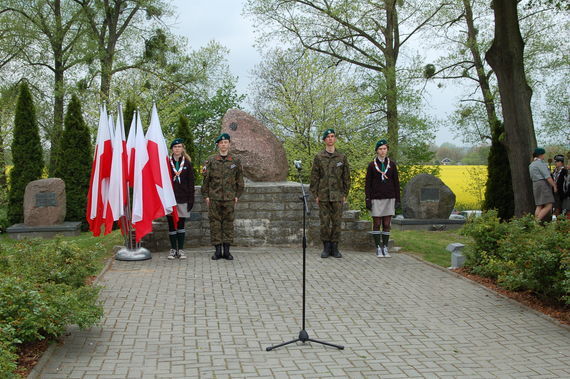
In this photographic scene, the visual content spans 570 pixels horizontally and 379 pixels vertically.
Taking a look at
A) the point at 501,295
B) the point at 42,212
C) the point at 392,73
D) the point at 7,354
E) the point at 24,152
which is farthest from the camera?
the point at 392,73

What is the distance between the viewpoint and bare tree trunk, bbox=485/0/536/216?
11.0 meters

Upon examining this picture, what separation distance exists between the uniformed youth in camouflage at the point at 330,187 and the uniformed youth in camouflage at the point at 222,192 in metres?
1.33

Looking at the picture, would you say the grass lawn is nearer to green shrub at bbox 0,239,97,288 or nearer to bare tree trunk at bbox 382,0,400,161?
green shrub at bbox 0,239,97,288

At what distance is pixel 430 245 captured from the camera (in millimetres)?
12602

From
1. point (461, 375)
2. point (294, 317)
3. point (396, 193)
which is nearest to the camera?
point (461, 375)

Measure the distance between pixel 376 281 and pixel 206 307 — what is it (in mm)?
2667

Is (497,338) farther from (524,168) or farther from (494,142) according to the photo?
(494,142)

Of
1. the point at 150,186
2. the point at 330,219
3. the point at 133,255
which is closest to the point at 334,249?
the point at 330,219

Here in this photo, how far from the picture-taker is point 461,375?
4816mm

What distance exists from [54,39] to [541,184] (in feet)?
69.4

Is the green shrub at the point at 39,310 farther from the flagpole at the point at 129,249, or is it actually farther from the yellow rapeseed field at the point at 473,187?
the yellow rapeseed field at the point at 473,187

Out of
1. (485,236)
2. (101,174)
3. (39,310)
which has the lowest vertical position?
(39,310)

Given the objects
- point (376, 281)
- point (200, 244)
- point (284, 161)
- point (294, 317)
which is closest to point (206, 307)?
point (294, 317)

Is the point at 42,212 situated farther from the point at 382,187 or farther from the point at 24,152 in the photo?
the point at 382,187
